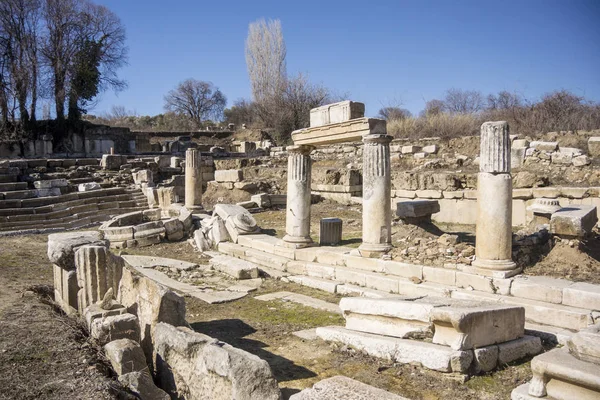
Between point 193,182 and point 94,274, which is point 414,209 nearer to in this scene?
point 94,274

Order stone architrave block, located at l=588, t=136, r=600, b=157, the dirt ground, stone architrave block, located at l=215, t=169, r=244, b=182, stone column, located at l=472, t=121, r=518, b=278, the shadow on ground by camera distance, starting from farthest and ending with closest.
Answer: stone architrave block, located at l=215, t=169, r=244, b=182, stone architrave block, located at l=588, t=136, r=600, b=157, stone column, located at l=472, t=121, r=518, b=278, the shadow on ground, the dirt ground

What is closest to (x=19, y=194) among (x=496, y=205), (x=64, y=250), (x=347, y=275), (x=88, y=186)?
(x=88, y=186)

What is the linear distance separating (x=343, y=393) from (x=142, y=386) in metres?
1.61

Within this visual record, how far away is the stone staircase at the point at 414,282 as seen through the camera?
5.98 meters

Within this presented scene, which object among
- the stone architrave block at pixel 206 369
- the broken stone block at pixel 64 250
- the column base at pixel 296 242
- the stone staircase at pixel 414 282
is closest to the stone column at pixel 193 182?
the stone staircase at pixel 414 282

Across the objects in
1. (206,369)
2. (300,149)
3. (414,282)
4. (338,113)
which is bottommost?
(414,282)

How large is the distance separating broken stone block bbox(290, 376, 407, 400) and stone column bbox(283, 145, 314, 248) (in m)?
6.44

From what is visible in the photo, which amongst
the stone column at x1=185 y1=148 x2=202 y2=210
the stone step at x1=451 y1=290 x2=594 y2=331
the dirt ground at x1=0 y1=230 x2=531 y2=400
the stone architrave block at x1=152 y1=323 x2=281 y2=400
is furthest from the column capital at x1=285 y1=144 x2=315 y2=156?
the stone column at x1=185 y1=148 x2=202 y2=210

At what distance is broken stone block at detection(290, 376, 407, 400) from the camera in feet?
11.7

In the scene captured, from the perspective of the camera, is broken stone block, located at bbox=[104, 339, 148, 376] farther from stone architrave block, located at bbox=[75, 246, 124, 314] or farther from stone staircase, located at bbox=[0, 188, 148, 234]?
stone staircase, located at bbox=[0, 188, 148, 234]

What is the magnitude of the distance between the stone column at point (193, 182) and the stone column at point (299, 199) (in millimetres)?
6676

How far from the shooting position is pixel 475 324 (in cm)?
471

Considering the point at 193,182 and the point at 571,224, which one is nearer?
the point at 571,224

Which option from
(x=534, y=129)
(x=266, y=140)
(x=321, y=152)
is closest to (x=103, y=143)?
(x=266, y=140)
